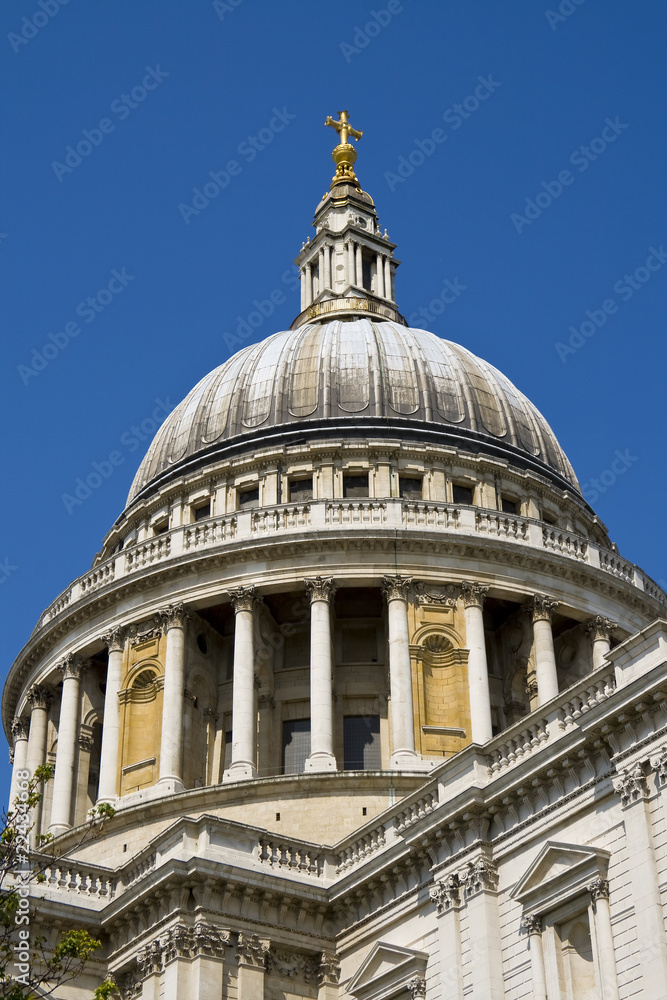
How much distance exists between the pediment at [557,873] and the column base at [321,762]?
13825 mm

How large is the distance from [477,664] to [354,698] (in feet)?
12.7

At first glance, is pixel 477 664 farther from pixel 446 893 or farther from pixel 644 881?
pixel 644 881

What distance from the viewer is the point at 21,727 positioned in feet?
172

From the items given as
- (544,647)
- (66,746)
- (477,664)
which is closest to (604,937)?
(477,664)

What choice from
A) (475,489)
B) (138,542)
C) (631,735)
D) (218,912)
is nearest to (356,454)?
(475,489)

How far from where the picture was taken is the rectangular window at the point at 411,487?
4994cm

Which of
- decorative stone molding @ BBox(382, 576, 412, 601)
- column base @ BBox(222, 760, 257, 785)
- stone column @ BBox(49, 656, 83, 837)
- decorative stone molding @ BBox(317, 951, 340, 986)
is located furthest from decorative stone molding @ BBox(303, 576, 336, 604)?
decorative stone molding @ BBox(317, 951, 340, 986)

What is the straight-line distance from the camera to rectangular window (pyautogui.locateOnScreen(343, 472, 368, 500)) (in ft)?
164

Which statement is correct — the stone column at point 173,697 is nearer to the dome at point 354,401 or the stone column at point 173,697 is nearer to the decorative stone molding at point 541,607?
the dome at point 354,401

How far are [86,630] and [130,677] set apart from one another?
284cm

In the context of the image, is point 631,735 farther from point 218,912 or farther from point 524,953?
point 218,912

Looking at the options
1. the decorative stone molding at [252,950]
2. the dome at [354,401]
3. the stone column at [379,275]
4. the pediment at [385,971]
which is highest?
the stone column at [379,275]

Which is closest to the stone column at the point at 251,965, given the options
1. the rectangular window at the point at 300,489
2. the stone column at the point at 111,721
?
the stone column at the point at 111,721

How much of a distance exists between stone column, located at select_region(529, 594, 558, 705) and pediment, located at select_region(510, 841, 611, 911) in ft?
57.8
